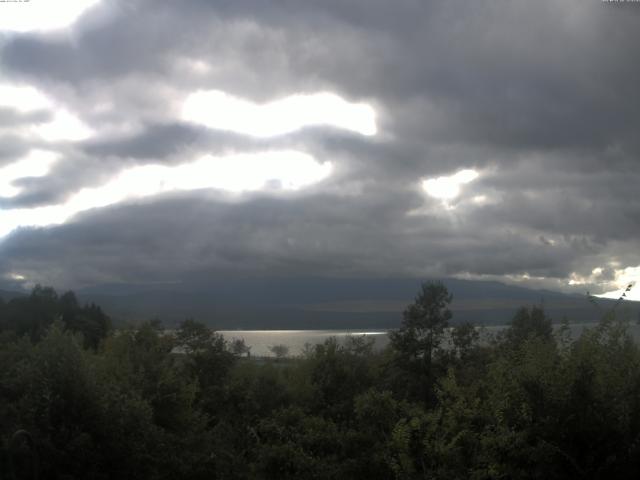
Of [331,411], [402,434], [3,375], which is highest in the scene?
[3,375]

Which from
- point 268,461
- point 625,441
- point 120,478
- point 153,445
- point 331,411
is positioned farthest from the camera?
point 331,411

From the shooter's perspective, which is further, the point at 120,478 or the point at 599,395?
the point at 120,478

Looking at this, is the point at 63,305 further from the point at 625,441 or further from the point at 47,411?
the point at 625,441

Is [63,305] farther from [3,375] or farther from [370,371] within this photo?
[3,375]

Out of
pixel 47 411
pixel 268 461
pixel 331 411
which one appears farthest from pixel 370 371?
pixel 47 411

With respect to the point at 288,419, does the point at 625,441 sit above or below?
above

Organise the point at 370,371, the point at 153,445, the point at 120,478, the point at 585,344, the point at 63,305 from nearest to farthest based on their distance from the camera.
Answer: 1. the point at 585,344
2. the point at 120,478
3. the point at 153,445
4. the point at 370,371
5. the point at 63,305

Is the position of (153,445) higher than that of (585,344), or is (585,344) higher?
(585,344)

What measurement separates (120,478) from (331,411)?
67.7ft

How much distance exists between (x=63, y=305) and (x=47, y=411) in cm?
8462

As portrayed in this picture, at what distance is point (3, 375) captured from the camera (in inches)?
896

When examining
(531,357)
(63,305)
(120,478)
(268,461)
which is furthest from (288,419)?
(63,305)

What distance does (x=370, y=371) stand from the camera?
1901 inches

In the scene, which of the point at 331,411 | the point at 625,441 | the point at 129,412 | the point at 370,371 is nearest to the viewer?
the point at 625,441
